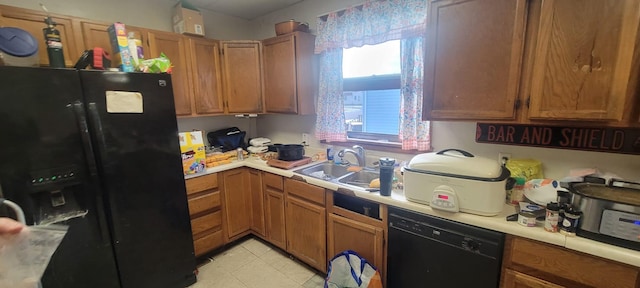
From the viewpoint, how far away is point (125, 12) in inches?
89.3

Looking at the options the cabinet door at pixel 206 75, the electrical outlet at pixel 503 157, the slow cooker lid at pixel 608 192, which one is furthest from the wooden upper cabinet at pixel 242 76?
the slow cooker lid at pixel 608 192

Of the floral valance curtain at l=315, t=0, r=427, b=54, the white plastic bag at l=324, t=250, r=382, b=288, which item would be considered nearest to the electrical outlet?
the floral valance curtain at l=315, t=0, r=427, b=54

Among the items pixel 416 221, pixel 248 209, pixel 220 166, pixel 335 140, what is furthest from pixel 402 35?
pixel 248 209

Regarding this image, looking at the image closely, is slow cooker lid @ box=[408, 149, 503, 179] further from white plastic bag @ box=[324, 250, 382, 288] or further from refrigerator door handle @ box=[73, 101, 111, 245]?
refrigerator door handle @ box=[73, 101, 111, 245]

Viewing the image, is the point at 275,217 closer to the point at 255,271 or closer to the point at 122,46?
the point at 255,271

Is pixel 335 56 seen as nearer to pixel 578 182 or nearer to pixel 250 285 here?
pixel 578 182

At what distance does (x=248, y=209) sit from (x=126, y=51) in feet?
5.48

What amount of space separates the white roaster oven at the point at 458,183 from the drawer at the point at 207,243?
184 cm

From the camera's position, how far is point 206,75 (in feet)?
8.27

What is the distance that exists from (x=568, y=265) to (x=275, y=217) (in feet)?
6.45

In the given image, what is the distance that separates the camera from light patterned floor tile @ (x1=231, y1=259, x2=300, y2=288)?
2.06 metres

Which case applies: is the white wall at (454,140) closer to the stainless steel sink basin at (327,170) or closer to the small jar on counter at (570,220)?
the stainless steel sink basin at (327,170)

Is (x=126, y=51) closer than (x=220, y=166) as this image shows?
Yes

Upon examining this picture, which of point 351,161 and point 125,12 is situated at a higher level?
point 125,12
